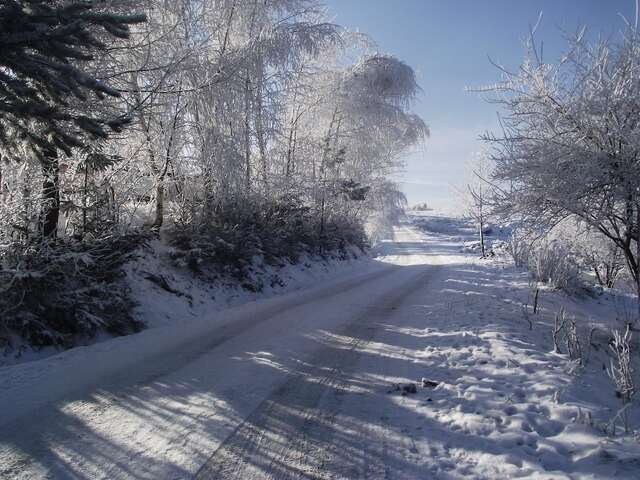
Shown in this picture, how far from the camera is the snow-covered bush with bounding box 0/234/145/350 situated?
16.1 feet

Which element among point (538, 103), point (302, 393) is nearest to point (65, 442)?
point (302, 393)

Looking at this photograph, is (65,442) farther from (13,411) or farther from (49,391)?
(49,391)

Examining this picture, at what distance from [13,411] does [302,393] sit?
8.40 feet

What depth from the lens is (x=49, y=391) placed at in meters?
3.88

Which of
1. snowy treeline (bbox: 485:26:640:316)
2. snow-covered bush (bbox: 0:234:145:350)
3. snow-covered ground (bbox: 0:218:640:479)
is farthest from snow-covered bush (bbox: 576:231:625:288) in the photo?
snow-covered bush (bbox: 0:234:145:350)

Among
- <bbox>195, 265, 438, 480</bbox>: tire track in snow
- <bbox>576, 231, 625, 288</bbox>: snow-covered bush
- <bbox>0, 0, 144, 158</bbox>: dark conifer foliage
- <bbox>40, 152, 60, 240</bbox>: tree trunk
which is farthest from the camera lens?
<bbox>576, 231, 625, 288</bbox>: snow-covered bush

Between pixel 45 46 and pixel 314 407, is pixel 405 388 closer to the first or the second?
pixel 314 407

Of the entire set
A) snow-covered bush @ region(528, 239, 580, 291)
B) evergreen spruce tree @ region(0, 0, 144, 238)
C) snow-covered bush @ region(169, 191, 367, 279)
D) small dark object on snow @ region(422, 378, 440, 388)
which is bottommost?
small dark object on snow @ region(422, 378, 440, 388)

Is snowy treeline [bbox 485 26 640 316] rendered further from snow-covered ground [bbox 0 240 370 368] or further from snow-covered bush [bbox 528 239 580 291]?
snow-covered ground [bbox 0 240 370 368]

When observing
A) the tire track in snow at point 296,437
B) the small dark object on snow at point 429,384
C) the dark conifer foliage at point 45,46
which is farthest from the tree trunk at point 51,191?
the small dark object on snow at point 429,384

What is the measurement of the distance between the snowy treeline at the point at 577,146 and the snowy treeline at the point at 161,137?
6.44m

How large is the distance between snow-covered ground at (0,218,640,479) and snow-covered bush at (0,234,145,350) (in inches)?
17.4

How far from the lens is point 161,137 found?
9.08 meters

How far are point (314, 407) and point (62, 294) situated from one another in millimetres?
4031
